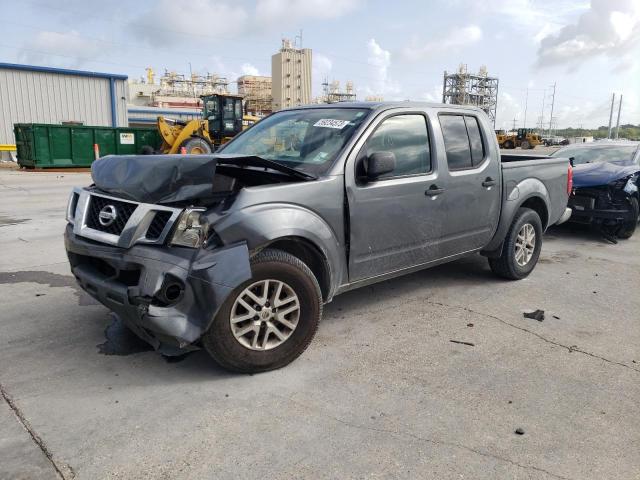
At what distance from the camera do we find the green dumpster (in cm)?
2062

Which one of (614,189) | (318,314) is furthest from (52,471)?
(614,189)

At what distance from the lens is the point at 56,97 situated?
90.3ft

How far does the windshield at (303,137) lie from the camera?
13.2 ft

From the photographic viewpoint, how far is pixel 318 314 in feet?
11.7

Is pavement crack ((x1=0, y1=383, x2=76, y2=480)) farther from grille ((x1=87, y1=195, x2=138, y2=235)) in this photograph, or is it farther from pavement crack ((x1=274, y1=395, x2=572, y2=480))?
pavement crack ((x1=274, y1=395, x2=572, y2=480))

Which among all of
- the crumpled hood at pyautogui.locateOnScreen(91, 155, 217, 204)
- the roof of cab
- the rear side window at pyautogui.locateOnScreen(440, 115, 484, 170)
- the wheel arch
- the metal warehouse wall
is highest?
the metal warehouse wall

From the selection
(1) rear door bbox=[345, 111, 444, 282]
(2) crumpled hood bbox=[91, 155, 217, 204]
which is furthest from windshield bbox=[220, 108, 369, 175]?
(2) crumpled hood bbox=[91, 155, 217, 204]

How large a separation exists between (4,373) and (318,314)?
2.06 m

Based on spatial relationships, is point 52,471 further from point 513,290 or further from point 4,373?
point 513,290

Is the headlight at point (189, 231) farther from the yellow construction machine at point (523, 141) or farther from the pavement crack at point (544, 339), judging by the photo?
the yellow construction machine at point (523, 141)

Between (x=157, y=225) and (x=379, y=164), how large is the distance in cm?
162

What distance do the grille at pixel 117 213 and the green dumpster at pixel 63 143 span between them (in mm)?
19701

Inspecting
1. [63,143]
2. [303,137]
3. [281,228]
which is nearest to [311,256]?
[281,228]

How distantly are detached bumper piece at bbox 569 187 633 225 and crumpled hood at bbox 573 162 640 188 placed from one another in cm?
11
